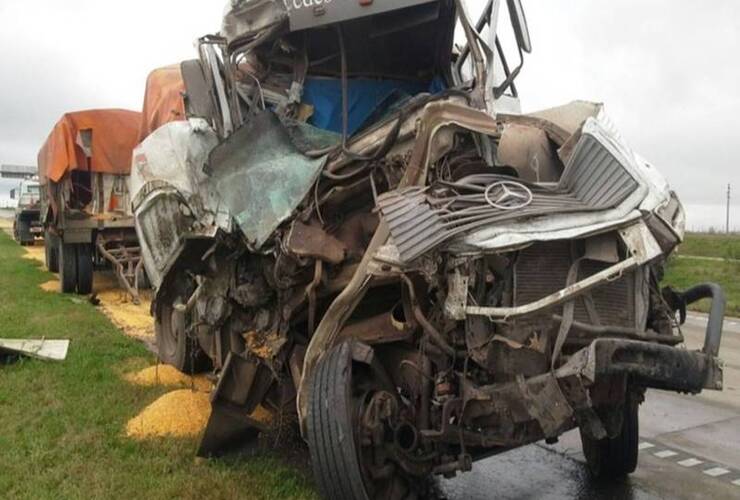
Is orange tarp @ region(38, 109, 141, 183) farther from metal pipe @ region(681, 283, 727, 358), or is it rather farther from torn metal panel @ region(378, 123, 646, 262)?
metal pipe @ region(681, 283, 727, 358)

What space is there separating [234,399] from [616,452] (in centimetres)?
242

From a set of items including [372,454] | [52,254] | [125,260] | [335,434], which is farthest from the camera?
[52,254]

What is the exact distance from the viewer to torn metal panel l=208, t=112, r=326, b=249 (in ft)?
13.5

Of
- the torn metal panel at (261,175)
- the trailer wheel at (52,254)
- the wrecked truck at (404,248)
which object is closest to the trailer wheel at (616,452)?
the wrecked truck at (404,248)

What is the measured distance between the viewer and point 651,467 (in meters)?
5.07

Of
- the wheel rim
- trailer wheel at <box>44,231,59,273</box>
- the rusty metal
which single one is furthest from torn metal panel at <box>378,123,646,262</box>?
trailer wheel at <box>44,231,59,273</box>

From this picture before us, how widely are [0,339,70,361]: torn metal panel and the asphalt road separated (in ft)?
13.9

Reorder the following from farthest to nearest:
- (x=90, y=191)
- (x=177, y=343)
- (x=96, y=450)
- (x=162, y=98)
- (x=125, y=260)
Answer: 1. (x=90, y=191)
2. (x=125, y=260)
3. (x=162, y=98)
4. (x=177, y=343)
5. (x=96, y=450)

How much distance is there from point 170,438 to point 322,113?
240 cm

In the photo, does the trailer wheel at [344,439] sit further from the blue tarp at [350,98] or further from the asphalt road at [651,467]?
the blue tarp at [350,98]

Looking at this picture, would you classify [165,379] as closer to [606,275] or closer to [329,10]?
[329,10]

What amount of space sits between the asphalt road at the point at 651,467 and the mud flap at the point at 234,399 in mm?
1298

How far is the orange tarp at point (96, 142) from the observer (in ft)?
39.3

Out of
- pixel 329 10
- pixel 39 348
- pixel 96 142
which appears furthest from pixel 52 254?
pixel 329 10
